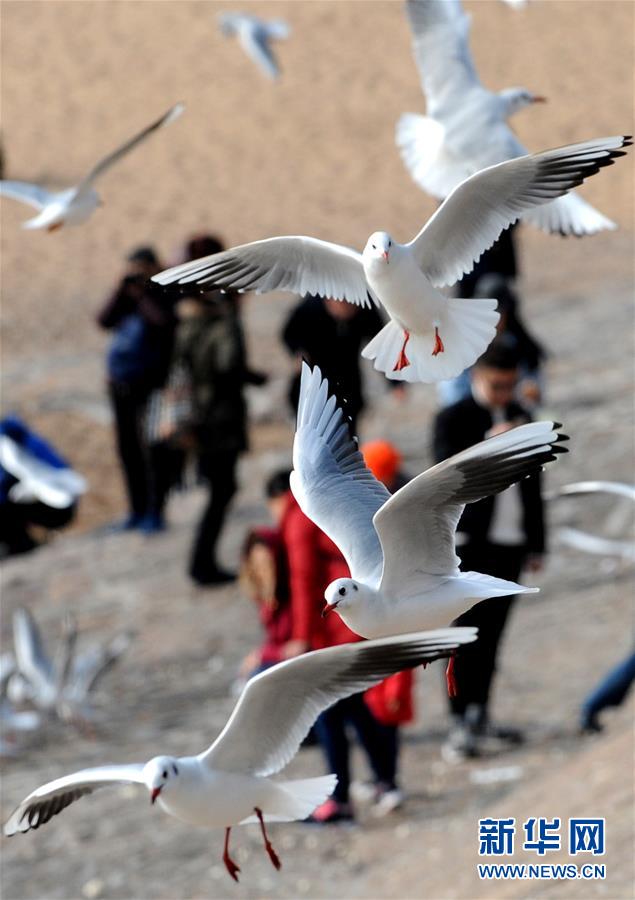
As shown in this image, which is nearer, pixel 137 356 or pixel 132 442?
pixel 137 356

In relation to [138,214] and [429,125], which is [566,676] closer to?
[429,125]

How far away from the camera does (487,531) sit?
509 centimetres

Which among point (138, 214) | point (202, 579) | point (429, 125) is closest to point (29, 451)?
point (202, 579)

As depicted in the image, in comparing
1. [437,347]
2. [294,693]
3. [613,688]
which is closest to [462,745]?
[613,688]

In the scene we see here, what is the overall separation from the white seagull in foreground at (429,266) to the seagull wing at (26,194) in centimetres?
64

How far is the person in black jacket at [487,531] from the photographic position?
4.53 metres

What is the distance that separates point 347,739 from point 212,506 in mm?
1998

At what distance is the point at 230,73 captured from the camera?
63.2 ft

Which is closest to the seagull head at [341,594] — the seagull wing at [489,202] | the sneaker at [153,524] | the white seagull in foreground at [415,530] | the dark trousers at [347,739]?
the white seagull in foreground at [415,530]

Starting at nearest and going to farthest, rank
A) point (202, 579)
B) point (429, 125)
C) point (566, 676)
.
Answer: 1. point (429, 125)
2. point (566, 676)
3. point (202, 579)

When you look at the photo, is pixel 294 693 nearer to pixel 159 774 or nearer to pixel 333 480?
pixel 159 774

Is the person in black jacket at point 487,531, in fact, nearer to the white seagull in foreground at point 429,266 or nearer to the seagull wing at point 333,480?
the seagull wing at point 333,480

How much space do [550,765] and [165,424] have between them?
2194 mm

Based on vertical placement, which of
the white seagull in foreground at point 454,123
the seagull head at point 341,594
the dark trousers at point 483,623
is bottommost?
the dark trousers at point 483,623
